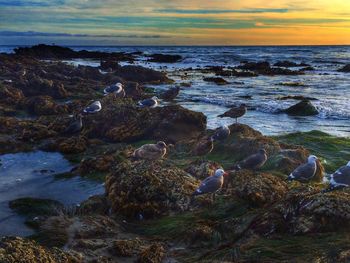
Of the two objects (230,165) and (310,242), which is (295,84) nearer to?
(230,165)

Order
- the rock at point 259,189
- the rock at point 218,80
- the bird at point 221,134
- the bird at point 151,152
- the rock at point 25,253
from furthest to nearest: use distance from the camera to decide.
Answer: the rock at point 218,80 → the bird at point 221,134 → the bird at point 151,152 → the rock at point 259,189 → the rock at point 25,253

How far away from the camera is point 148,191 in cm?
849

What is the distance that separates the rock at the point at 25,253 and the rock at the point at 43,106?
584 inches

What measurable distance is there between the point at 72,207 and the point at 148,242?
8.00ft

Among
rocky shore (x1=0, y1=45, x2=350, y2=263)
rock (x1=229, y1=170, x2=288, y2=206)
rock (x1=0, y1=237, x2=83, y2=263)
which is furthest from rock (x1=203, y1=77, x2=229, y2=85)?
rock (x1=0, y1=237, x2=83, y2=263)

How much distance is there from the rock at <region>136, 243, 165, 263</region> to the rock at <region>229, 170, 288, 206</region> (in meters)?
2.39

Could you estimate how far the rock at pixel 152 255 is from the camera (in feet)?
20.7

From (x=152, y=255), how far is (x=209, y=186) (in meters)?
2.34

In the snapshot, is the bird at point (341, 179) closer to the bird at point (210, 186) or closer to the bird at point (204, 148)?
the bird at point (210, 186)

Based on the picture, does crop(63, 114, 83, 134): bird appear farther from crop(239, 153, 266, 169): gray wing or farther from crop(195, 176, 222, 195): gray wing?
crop(195, 176, 222, 195): gray wing

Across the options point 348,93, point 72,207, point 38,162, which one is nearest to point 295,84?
point 348,93

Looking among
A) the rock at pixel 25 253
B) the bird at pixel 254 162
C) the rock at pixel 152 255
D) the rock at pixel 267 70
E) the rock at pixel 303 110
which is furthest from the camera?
the rock at pixel 267 70

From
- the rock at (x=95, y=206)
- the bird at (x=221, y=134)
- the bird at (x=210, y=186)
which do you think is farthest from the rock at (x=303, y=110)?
the rock at (x=95, y=206)

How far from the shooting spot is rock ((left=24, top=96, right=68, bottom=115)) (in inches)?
785
